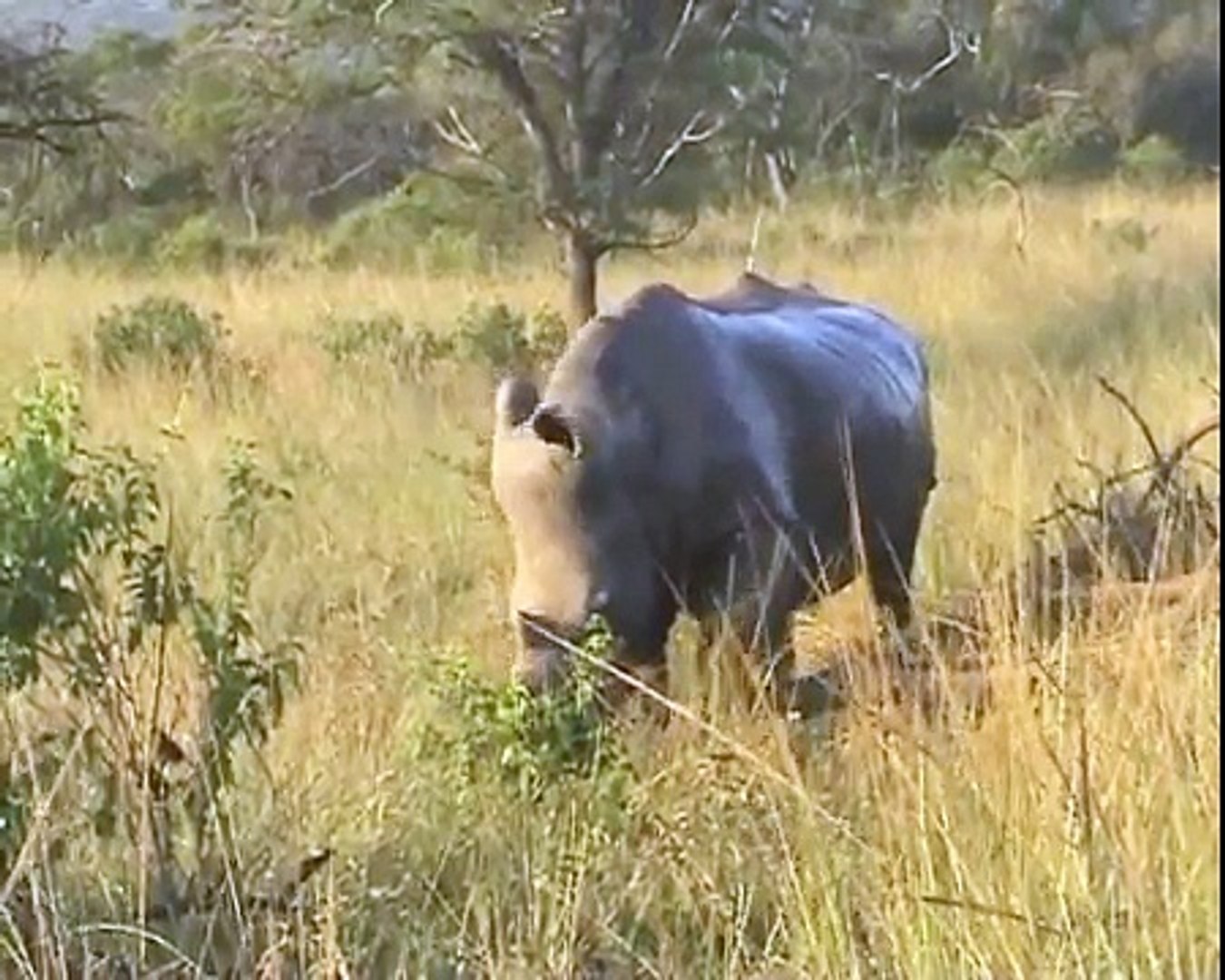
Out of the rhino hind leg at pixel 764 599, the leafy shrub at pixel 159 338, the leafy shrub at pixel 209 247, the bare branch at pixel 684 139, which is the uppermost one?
the bare branch at pixel 684 139

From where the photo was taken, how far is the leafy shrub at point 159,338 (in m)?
8.38

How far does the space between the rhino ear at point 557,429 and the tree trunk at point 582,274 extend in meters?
4.96

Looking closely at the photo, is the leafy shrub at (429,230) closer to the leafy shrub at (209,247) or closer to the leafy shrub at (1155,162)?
the leafy shrub at (209,247)

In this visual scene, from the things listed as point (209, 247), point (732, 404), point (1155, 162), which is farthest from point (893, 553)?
point (209, 247)

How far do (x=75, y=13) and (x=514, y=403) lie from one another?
6.75 ft

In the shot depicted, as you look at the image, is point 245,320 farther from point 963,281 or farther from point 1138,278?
point 1138,278

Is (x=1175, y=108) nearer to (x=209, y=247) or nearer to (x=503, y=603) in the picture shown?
(x=209, y=247)

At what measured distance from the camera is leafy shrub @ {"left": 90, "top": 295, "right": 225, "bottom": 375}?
27.5ft

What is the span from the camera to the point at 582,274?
353 inches

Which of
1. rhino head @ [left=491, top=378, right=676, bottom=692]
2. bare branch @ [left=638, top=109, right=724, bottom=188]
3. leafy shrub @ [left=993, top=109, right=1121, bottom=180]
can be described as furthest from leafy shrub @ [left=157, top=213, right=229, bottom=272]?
rhino head @ [left=491, top=378, right=676, bottom=692]

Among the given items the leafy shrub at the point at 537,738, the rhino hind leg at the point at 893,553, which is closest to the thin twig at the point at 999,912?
the leafy shrub at the point at 537,738

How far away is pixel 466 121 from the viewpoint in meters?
11.2

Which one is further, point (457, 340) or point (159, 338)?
point (457, 340)

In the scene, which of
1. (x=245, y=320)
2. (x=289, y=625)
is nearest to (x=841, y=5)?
(x=245, y=320)
